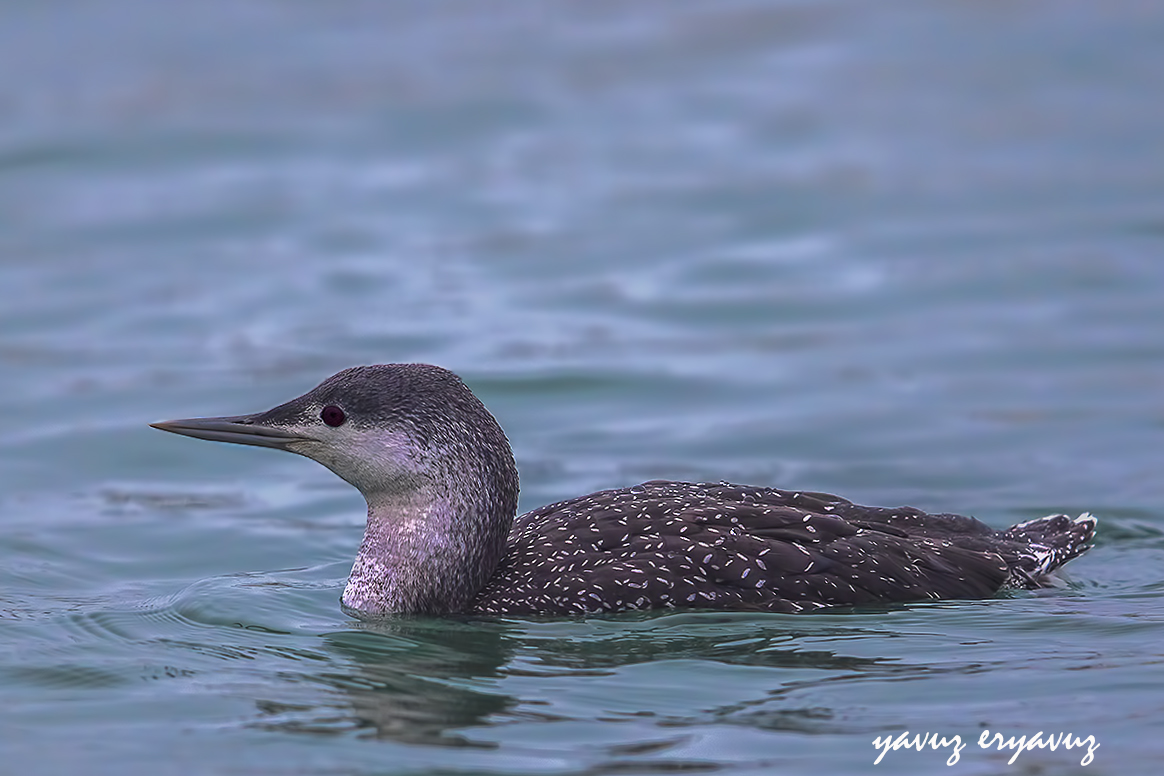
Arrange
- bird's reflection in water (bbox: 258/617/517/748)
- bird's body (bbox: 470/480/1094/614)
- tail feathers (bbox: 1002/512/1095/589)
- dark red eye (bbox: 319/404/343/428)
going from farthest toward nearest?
tail feathers (bbox: 1002/512/1095/589) → dark red eye (bbox: 319/404/343/428) → bird's body (bbox: 470/480/1094/614) → bird's reflection in water (bbox: 258/617/517/748)

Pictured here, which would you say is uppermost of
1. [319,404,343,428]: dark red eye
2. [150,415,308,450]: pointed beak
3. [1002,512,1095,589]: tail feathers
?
[319,404,343,428]: dark red eye

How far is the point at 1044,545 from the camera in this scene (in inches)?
303

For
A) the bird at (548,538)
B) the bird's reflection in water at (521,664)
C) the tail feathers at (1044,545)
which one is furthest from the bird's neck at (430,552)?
the tail feathers at (1044,545)

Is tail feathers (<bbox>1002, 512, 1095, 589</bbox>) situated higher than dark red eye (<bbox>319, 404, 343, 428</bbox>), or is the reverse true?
dark red eye (<bbox>319, 404, 343, 428</bbox>)

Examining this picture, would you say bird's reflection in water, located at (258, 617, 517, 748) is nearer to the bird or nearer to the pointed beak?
the bird

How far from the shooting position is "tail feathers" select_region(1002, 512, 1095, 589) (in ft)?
24.5

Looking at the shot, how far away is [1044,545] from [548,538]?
197 centimetres

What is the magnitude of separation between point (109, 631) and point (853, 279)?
732 cm

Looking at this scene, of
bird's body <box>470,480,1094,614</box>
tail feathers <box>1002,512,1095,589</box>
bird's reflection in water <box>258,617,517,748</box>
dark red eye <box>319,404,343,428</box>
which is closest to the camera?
bird's reflection in water <box>258,617,517,748</box>

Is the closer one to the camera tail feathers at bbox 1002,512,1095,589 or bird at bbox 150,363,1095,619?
bird at bbox 150,363,1095,619

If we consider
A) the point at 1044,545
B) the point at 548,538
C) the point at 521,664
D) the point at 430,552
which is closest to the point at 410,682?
the point at 521,664

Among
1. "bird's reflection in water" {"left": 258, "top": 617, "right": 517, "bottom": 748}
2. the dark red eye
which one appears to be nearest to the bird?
the dark red eye

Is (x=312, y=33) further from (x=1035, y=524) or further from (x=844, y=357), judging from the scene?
(x=1035, y=524)

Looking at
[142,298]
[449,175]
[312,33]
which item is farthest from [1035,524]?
[312,33]
